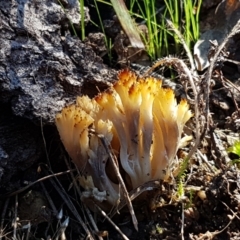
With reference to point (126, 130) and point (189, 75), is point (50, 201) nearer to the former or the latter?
point (126, 130)

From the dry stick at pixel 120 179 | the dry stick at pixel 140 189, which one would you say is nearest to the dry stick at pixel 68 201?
the dry stick at pixel 140 189

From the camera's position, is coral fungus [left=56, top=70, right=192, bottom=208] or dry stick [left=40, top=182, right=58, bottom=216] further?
dry stick [left=40, top=182, right=58, bottom=216]

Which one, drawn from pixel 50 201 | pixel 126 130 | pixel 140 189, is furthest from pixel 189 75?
pixel 50 201

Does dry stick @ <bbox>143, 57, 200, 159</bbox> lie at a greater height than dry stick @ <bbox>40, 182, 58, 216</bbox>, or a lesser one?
greater

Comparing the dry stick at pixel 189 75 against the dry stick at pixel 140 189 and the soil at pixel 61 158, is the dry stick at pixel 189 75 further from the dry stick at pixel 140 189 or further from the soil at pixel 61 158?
the dry stick at pixel 140 189

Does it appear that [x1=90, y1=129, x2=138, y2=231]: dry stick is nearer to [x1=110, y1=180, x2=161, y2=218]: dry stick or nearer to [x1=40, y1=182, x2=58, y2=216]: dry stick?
[x1=110, y1=180, x2=161, y2=218]: dry stick

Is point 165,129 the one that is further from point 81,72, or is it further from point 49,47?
point 49,47

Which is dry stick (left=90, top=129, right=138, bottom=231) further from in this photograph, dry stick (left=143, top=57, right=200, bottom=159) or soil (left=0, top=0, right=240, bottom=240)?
dry stick (left=143, top=57, right=200, bottom=159)

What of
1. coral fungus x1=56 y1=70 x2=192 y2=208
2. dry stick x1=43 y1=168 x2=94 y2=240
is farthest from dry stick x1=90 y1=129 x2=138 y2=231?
dry stick x1=43 y1=168 x2=94 y2=240

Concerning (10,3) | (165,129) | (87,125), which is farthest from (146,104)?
(10,3)

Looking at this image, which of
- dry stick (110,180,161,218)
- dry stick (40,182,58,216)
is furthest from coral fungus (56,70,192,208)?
dry stick (40,182,58,216)
